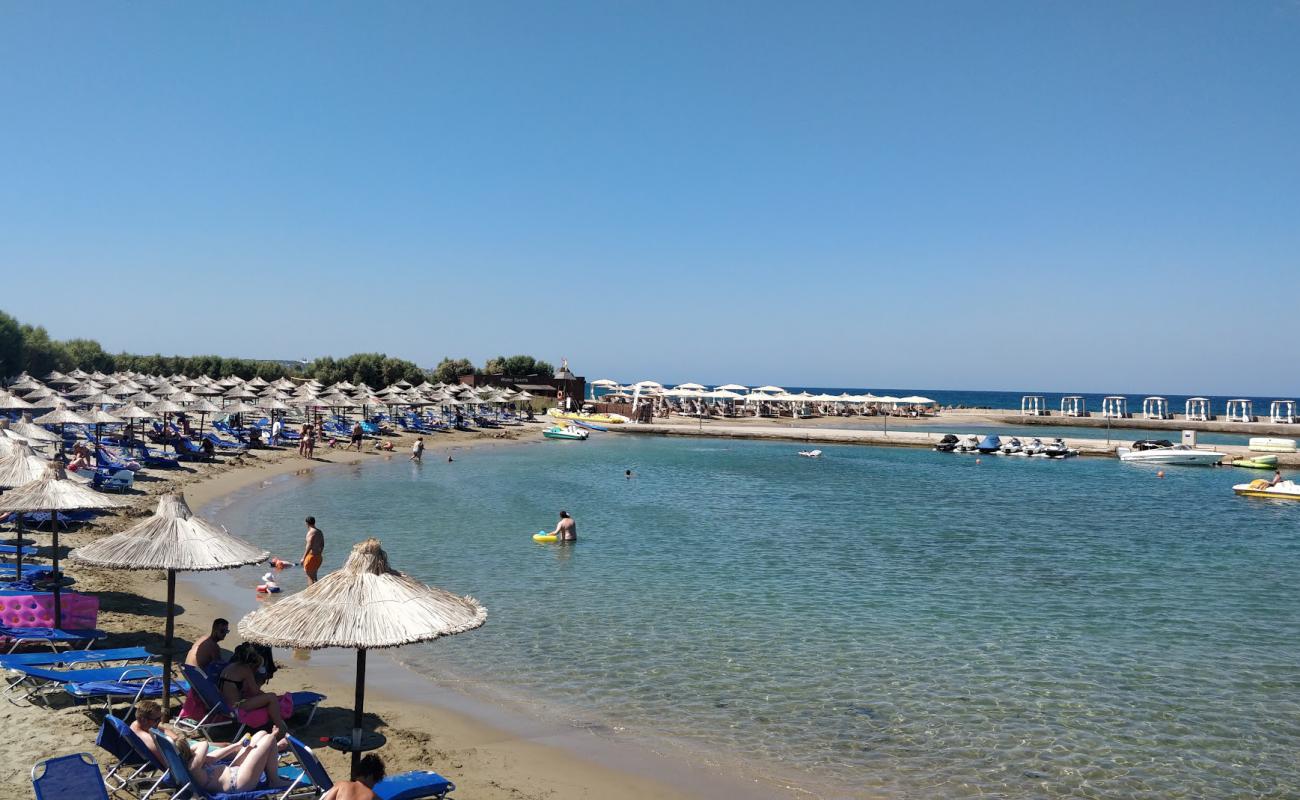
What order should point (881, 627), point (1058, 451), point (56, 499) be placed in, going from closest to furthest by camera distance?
point (56, 499) → point (881, 627) → point (1058, 451)

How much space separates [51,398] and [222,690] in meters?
26.1

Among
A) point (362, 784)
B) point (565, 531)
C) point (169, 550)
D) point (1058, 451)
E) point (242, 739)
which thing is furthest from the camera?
point (1058, 451)

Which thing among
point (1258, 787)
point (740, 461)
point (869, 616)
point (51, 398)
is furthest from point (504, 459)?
point (1258, 787)

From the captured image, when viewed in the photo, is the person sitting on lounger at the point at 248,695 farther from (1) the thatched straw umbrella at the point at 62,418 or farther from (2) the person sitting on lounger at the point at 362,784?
(1) the thatched straw umbrella at the point at 62,418

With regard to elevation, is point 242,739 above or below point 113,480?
below

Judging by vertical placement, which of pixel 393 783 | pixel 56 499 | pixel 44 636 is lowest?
pixel 393 783

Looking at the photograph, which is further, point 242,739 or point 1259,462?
point 1259,462

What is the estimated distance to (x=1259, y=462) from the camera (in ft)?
148

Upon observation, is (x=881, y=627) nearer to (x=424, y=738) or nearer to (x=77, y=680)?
(x=424, y=738)

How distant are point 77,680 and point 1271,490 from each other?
39.8 m

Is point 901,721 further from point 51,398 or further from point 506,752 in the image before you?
point 51,398

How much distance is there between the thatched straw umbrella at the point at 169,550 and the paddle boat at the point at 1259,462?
51.2 m

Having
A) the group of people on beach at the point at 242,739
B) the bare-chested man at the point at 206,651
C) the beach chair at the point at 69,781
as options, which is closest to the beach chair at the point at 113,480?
the group of people on beach at the point at 242,739

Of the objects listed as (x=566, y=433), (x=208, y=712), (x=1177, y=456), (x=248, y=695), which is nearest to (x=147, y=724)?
(x=208, y=712)
